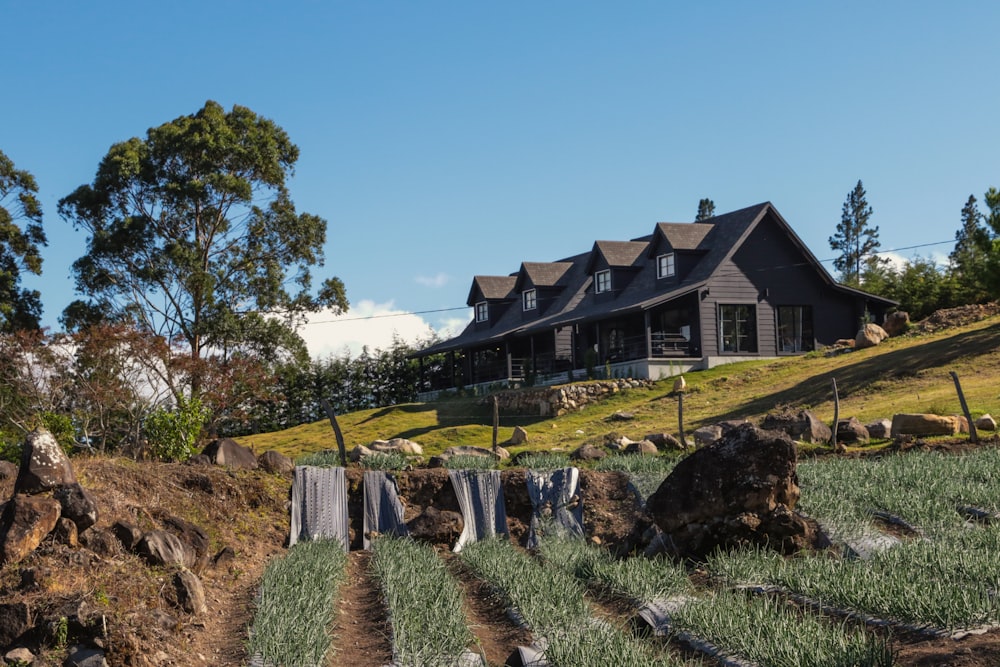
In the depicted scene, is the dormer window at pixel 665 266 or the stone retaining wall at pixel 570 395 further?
the dormer window at pixel 665 266

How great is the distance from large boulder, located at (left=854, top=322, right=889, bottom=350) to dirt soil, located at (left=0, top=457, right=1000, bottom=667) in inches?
842

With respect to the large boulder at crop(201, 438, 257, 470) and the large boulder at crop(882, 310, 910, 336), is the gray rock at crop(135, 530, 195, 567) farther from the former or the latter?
the large boulder at crop(882, 310, 910, 336)

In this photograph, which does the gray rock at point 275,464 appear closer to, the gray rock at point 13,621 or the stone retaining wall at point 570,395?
the gray rock at point 13,621

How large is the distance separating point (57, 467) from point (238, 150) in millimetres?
25909

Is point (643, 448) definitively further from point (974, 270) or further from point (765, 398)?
point (974, 270)

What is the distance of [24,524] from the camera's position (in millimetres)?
9180

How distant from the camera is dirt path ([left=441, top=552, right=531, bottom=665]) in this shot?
7949 millimetres

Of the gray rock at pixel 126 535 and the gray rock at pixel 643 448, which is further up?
the gray rock at pixel 126 535

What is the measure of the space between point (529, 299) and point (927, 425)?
26436 mm

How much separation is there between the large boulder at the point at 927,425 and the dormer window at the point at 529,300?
2532cm

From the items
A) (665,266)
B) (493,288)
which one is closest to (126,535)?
(665,266)

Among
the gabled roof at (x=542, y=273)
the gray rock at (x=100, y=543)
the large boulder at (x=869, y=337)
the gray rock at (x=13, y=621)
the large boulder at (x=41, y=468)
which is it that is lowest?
the gray rock at (x=13, y=621)

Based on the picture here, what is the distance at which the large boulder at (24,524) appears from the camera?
9008 mm

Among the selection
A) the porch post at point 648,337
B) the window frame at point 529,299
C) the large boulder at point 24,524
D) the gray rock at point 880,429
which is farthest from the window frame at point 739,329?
the large boulder at point 24,524
